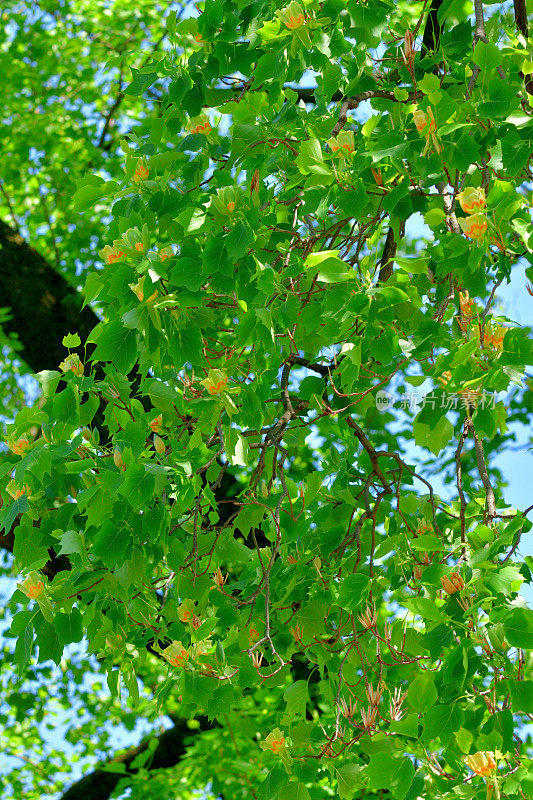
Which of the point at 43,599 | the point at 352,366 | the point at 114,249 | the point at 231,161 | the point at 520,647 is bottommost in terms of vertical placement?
the point at 520,647

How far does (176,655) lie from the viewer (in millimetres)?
2213

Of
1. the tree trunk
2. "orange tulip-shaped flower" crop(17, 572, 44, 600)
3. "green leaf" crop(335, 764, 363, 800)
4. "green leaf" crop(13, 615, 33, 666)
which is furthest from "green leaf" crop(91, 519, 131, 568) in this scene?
the tree trunk

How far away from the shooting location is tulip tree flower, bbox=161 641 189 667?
221cm

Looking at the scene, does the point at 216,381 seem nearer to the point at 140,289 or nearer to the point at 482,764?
the point at 140,289

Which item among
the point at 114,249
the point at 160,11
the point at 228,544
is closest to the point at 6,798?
the point at 228,544

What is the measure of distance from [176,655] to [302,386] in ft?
3.27

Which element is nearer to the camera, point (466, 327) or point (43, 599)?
point (466, 327)

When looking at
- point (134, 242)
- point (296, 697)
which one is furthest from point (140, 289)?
point (296, 697)

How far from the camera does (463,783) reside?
2002mm

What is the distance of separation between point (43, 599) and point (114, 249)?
0.99 m

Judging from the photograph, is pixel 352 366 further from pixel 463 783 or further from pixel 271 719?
pixel 271 719

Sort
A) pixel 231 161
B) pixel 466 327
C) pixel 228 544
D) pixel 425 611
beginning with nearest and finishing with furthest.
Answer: pixel 425 611 → pixel 466 327 → pixel 231 161 → pixel 228 544

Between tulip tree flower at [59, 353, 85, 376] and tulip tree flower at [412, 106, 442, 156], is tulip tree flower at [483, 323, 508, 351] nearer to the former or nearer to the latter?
tulip tree flower at [412, 106, 442, 156]

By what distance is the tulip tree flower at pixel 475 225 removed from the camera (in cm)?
187
